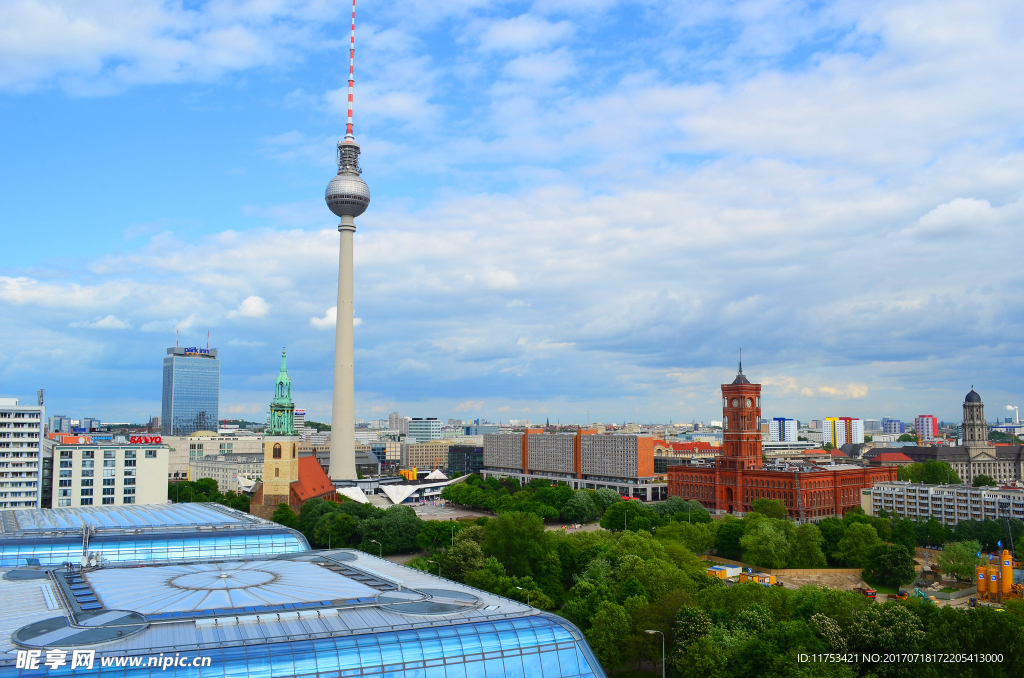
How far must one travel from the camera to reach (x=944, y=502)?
13162 centimetres

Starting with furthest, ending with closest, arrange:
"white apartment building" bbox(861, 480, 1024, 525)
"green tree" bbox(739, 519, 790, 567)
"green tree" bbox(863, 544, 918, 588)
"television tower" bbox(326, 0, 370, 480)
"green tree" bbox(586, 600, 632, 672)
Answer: "television tower" bbox(326, 0, 370, 480) → "white apartment building" bbox(861, 480, 1024, 525) → "green tree" bbox(739, 519, 790, 567) → "green tree" bbox(863, 544, 918, 588) → "green tree" bbox(586, 600, 632, 672)

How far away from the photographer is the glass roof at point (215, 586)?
3984 centimetres

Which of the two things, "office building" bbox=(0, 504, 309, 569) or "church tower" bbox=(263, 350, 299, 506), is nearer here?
"office building" bbox=(0, 504, 309, 569)

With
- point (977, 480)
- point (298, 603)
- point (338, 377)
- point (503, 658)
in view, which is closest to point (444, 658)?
point (503, 658)

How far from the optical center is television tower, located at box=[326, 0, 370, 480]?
611ft

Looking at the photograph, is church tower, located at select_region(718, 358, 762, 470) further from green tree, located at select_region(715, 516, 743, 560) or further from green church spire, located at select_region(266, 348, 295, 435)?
green church spire, located at select_region(266, 348, 295, 435)

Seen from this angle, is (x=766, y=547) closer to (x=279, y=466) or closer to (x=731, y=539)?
(x=731, y=539)

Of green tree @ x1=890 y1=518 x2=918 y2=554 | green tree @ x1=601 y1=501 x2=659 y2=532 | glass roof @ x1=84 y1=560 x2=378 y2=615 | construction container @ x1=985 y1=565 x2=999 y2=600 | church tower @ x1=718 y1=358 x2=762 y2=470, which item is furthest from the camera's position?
church tower @ x1=718 y1=358 x2=762 y2=470

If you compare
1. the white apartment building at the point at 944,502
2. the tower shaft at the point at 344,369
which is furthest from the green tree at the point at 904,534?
the tower shaft at the point at 344,369

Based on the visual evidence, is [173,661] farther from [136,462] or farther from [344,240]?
[344,240]

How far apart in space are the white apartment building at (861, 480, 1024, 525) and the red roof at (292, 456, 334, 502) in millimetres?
101169

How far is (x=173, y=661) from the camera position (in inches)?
1241

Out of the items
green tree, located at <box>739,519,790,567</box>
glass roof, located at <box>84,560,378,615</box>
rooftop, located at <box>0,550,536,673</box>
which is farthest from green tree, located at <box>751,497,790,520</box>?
glass roof, located at <box>84,560,378,615</box>

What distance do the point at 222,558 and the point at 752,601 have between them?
136ft
